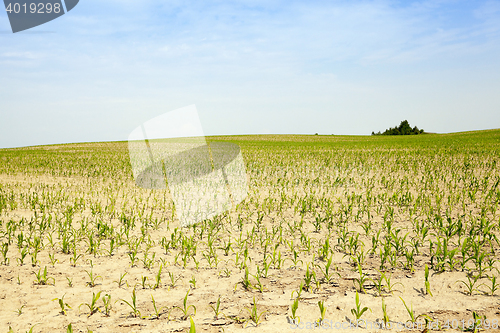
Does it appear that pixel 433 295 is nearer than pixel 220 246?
Yes

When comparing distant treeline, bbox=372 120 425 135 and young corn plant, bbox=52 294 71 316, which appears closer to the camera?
young corn plant, bbox=52 294 71 316

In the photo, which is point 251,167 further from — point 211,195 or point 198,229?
point 198,229

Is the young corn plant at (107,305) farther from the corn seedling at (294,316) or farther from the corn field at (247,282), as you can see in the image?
the corn seedling at (294,316)

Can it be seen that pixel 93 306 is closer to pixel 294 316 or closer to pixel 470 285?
pixel 294 316

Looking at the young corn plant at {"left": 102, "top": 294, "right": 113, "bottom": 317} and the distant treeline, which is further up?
the distant treeline

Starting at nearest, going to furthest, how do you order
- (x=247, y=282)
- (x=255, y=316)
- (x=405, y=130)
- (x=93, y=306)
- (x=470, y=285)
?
(x=255, y=316), (x=93, y=306), (x=470, y=285), (x=247, y=282), (x=405, y=130)

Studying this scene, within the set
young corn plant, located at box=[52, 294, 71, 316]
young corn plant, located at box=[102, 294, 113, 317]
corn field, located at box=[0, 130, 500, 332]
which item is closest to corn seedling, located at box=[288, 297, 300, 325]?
corn field, located at box=[0, 130, 500, 332]

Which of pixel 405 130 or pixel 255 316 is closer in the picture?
pixel 255 316

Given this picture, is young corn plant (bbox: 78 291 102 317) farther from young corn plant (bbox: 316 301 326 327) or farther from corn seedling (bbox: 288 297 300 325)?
young corn plant (bbox: 316 301 326 327)

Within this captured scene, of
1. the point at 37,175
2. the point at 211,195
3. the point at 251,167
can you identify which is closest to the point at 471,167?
the point at 251,167

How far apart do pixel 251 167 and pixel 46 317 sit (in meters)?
13.4

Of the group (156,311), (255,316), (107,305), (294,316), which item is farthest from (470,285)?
(107,305)

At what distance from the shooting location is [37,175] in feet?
51.3

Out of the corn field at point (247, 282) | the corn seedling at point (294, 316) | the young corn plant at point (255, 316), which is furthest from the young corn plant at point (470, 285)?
the young corn plant at point (255, 316)
